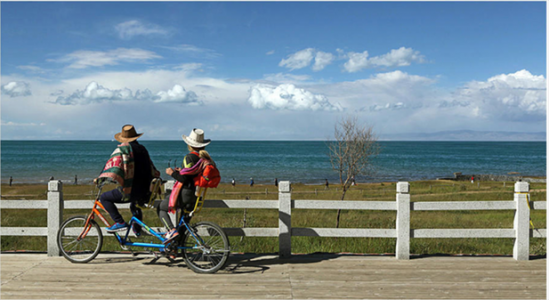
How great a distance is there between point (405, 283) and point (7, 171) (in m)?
91.3

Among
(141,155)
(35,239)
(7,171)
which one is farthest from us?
(7,171)

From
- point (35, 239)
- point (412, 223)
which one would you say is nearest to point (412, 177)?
point (412, 223)

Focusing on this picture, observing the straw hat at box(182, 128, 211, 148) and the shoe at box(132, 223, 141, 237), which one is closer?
the straw hat at box(182, 128, 211, 148)

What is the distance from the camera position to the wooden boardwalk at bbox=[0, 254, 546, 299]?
5648 mm

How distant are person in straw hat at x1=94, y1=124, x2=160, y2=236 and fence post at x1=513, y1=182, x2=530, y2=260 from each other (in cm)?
554

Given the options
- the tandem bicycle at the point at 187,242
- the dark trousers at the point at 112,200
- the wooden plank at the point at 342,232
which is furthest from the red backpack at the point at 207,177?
the wooden plank at the point at 342,232

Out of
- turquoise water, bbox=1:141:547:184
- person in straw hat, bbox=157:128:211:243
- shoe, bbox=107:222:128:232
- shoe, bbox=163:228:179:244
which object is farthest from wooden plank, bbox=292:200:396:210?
turquoise water, bbox=1:141:547:184

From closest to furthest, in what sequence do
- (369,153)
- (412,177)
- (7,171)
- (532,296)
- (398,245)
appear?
(532,296), (398,245), (369,153), (412,177), (7,171)

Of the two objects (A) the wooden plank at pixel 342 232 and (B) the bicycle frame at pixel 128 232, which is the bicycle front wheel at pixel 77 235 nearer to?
(B) the bicycle frame at pixel 128 232

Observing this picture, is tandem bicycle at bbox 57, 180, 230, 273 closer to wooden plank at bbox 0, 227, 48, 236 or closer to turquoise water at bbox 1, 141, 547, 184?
wooden plank at bbox 0, 227, 48, 236

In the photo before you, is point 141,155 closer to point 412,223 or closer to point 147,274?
point 147,274

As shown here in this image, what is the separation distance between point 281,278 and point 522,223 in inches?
156

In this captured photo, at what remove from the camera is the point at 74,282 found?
606cm

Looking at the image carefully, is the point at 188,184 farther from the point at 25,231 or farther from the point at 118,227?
the point at 25,231
